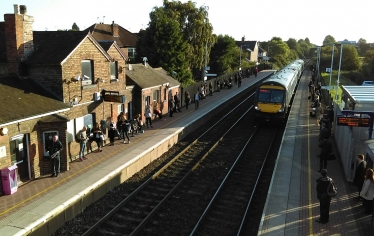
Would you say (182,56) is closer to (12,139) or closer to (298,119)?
(298,119)

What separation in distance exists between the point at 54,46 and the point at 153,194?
8200mm

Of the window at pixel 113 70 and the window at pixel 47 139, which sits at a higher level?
the window at pixel 113 70

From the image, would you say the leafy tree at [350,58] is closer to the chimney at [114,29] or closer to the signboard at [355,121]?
the chimney at [114,29]

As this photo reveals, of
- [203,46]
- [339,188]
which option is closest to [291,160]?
[339,188]

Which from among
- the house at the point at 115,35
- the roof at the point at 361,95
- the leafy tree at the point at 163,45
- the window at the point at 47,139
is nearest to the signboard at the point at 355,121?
the roof at the point at 361,95

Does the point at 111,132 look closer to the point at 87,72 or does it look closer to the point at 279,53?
the point at 87,72

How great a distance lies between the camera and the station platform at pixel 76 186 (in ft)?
33.0

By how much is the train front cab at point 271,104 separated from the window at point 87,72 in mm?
11353

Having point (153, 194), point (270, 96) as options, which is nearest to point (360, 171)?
point (153, 194)

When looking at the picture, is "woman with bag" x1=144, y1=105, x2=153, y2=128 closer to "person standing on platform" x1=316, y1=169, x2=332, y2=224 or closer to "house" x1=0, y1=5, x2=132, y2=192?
"house" x1=0, y1=5, x2=132, y2=192

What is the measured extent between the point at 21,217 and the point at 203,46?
41.3 metres

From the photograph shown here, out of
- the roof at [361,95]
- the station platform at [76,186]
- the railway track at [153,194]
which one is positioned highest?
the roof at [361,95]

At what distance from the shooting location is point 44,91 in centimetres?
1509

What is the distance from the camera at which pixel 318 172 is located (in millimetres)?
14492
